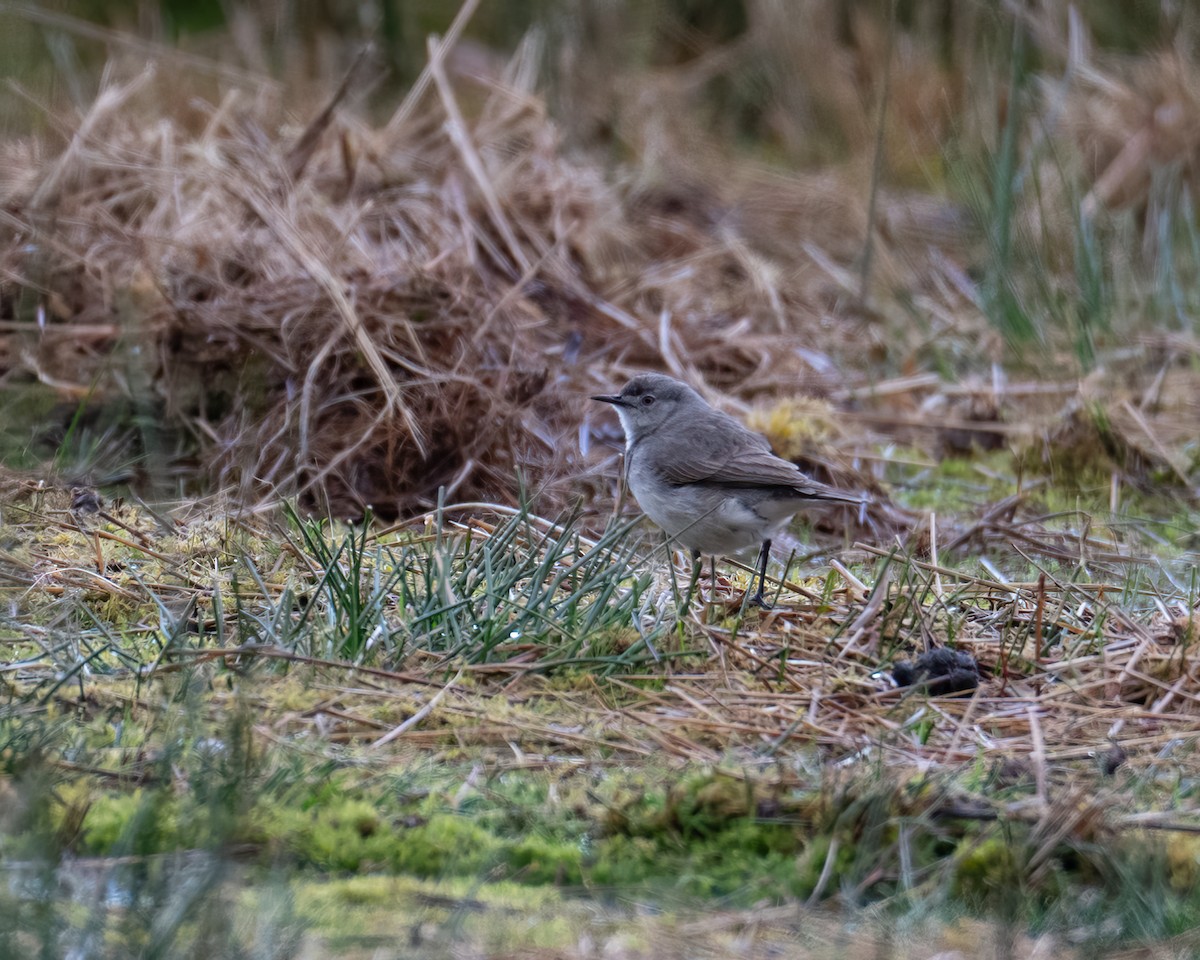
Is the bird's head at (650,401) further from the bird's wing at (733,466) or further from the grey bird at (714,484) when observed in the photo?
the bird's wing at (733,466)

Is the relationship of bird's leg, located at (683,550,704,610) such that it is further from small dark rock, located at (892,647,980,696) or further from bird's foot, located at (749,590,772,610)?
small dark rock, located at (892,647,980,696)

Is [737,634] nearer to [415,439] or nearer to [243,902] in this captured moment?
[243,902]

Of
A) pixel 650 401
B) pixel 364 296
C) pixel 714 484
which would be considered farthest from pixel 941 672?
pixel 364 296

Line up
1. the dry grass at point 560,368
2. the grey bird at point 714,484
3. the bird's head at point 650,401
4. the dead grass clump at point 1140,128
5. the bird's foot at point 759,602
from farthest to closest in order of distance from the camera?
the dead grass clump at point 1140,128, the bird's head at point 650,401, the grey bird at point 714,484, the bird's foot at point 759,602, the dry grass at point 560,368

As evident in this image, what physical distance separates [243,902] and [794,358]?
214 inches

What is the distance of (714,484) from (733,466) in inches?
3.7

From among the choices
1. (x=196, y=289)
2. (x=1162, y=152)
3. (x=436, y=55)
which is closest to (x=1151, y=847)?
(x=196, y=289)

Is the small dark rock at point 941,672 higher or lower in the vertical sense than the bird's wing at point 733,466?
lower

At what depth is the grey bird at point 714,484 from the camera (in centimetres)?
447

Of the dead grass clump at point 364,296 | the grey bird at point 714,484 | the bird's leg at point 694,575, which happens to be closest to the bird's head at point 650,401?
the grey bird at point 714,484

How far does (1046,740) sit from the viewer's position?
311cm

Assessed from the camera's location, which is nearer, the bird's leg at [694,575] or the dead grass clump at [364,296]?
the bird's leg at [694,575]

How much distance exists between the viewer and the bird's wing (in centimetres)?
448

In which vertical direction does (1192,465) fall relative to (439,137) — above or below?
below
